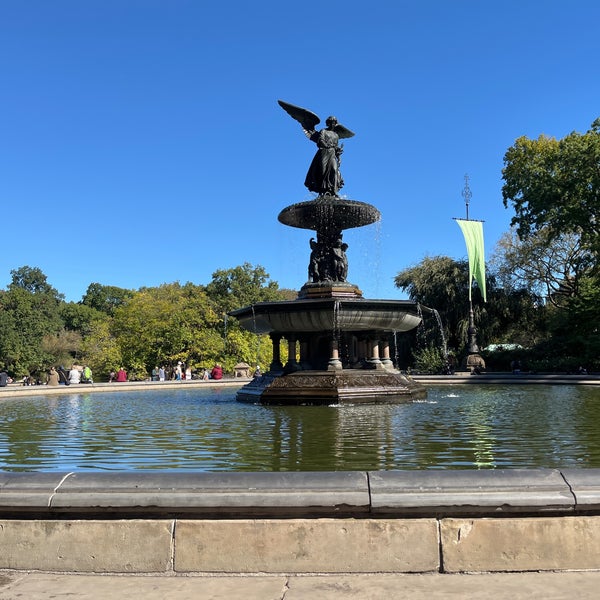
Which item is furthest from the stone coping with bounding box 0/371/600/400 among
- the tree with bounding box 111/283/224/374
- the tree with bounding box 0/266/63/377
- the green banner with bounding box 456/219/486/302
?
the tree with bounding box 0/266/63/377

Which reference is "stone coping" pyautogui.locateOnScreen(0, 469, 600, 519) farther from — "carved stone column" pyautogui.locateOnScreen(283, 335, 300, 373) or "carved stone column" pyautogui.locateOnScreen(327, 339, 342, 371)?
"carved stone column" pyautogui.locateOnScreen(283, 335, 300, 373)

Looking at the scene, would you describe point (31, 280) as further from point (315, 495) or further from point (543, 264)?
point (315, 495)

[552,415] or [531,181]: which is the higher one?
[531,181]

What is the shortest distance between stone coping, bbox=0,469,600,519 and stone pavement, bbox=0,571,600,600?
12.3 inches

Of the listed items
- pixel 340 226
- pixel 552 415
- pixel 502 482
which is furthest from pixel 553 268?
pixel 502 482

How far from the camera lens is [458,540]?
3.32 metres

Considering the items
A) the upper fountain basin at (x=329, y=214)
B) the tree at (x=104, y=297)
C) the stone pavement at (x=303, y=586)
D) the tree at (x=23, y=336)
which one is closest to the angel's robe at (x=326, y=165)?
the upper fountain basin at (x=329, y=214)

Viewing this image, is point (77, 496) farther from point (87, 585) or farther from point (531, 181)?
point (531, 181)

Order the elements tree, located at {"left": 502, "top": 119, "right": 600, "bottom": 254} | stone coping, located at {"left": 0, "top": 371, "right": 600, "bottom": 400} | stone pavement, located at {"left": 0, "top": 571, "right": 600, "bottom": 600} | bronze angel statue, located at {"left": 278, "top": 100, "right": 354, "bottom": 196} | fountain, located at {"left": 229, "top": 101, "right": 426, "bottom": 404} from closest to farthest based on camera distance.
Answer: stone pavement, located at {"left": 0, "top": 571, "right": 600, "bottom": 600}, fountain, located at {"left": 229, "top": 101, "right": 426, "bottom": 404}, bronze angel statue, located at {"left": 278, "top": 100, "right": 354, "bottom": 196}, stone coping, located at {"left": 0, "top": 371, "right": 600, "bottom": 400}, tree, located at {"left": 502, "top": 119, "right": 600, "bottom": 254}

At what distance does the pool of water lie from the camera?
6254 mm

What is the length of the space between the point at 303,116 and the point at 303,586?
656 inches

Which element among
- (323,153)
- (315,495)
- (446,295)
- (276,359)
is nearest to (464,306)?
(446,295)

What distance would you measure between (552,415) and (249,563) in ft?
29.9

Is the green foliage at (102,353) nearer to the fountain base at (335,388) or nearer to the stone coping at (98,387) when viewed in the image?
the stone coping at (98,387)
